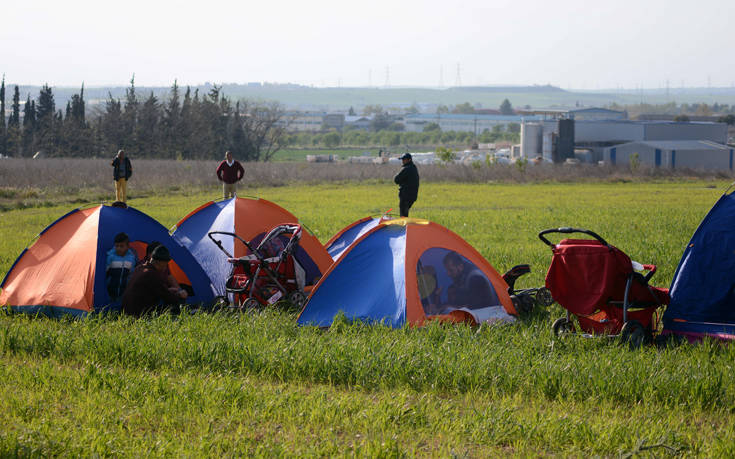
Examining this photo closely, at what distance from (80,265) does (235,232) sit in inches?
89.6

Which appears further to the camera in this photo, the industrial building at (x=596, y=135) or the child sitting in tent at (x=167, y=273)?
the industrial building at (x=596, y=135)

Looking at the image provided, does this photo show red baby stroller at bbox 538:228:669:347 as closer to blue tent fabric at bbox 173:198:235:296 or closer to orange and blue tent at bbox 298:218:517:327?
orange and blue tent at bbox 298:218:517:327

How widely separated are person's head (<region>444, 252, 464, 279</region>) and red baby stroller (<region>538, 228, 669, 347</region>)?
1.43 meters

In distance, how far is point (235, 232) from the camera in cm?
1139

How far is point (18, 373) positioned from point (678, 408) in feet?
19.5

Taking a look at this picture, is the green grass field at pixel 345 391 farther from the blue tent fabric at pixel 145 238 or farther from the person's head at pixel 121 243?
the blue tent fabric at pixel 145 238

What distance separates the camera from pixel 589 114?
115875 mm

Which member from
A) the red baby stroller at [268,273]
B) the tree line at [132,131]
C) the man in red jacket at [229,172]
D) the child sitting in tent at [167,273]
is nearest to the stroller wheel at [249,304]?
the red baby stroller at [268,273]

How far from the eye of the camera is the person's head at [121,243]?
33.1 feet

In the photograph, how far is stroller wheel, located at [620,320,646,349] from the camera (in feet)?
26.5

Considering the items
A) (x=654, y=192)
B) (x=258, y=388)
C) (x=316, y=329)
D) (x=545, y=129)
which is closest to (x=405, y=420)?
(x=258, y=388)

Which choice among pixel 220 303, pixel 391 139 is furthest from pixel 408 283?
pixel 391 139

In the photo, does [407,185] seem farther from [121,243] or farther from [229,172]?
[121,243]

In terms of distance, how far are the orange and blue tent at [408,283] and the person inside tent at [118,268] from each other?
263 cm
